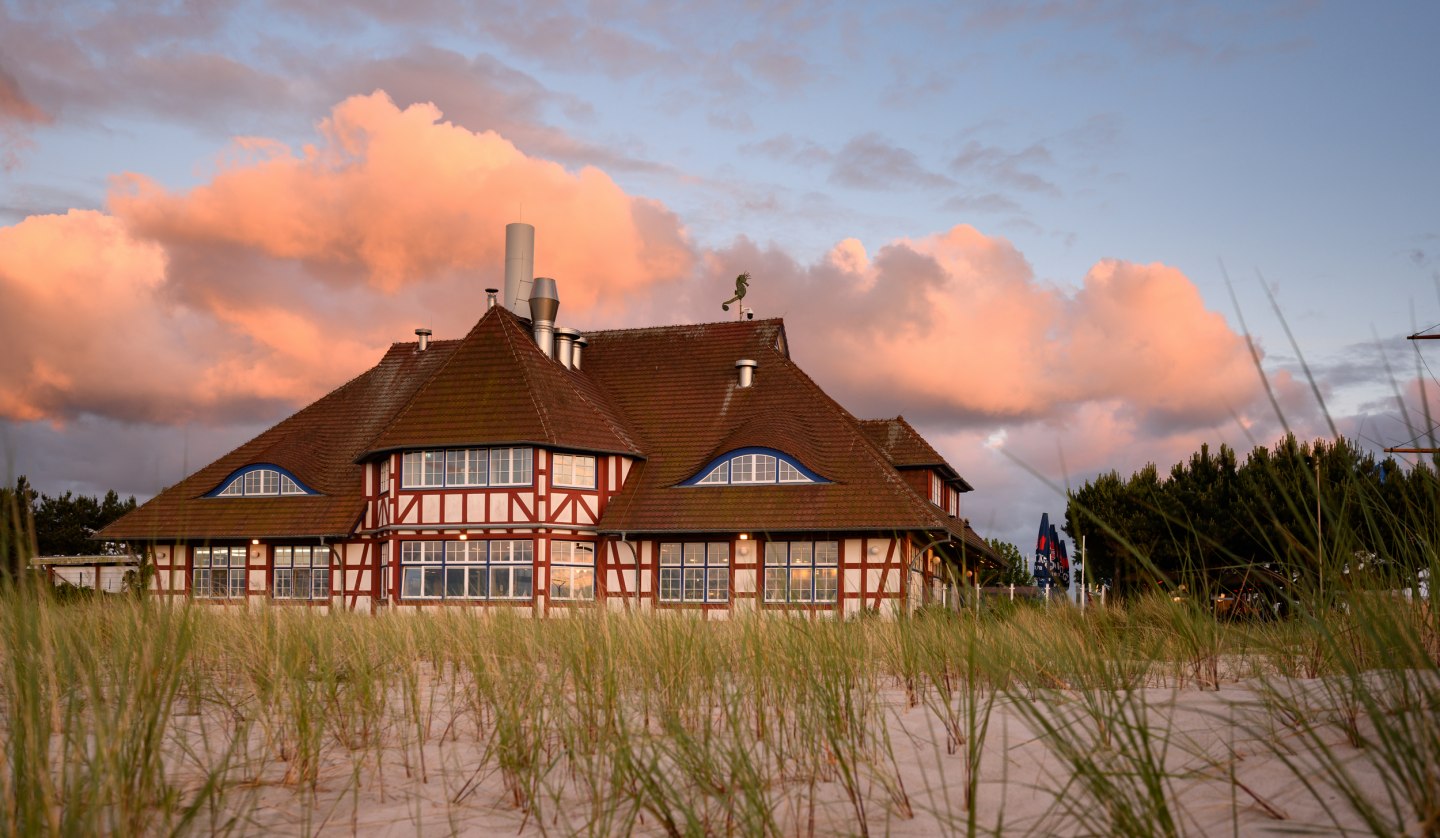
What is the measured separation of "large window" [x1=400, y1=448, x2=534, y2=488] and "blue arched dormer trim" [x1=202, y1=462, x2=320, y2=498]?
4384 millimetres

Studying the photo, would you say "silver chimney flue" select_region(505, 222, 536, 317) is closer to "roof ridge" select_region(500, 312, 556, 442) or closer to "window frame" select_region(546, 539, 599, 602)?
"roof ridge" select_region(500, 312, 556, 442)

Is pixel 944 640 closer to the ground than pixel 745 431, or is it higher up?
closer to the ground

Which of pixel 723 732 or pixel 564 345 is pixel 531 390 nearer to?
pixel 564 345

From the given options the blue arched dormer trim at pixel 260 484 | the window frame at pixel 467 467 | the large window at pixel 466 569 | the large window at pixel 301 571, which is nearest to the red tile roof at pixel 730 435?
the large window at pixel 466 569

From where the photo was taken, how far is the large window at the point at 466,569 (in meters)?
27.4

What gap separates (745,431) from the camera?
28.0 m

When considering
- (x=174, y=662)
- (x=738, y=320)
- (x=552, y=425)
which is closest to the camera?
(x=174, y=662)

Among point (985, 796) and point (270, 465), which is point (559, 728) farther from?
point (270, 465)

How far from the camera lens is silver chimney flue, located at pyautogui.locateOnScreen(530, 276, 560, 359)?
31.9 meters

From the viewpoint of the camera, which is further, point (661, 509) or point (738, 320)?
point (738, 320)

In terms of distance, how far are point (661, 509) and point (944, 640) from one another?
2048 cm

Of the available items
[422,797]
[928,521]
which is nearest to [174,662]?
[422,797]

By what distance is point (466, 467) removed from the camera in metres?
27.6

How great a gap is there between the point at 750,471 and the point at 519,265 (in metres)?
11.3
